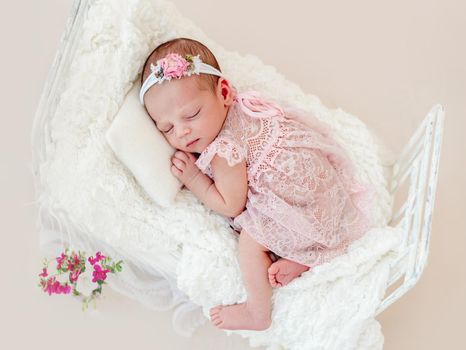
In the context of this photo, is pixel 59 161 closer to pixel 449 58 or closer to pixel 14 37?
pixel 14 37

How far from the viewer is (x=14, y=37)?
6.48 ft

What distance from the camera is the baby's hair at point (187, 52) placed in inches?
59.6

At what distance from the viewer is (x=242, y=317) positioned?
1607 millimetres

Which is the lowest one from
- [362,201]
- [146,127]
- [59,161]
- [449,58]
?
[59,161]

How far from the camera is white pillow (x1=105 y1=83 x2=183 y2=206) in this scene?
154cm

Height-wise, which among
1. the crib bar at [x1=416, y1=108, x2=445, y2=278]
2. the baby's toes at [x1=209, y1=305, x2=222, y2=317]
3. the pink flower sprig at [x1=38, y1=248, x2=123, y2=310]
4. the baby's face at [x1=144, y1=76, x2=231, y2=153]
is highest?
the crib bar at [x1=416, y1=108, x2=445, y2=278]

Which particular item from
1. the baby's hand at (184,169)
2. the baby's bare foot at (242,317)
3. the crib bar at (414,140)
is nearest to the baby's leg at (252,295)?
the baby's bare foot at (242,317)

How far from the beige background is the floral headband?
64cm

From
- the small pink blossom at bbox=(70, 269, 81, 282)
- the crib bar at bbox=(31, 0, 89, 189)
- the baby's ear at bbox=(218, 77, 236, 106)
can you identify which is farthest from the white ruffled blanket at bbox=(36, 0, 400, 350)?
the baby's ear at bbox=(218, 77, 236, 106)

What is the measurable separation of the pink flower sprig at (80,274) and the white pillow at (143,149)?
10.2 inches

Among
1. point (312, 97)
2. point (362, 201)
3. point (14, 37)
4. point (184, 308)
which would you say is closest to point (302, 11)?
point (312, 97)

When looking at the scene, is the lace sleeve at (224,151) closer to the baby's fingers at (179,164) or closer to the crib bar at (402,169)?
the baby's fingers at (179,164)

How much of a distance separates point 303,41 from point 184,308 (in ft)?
3.81

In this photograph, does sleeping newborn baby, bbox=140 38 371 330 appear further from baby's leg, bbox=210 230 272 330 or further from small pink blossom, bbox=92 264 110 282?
small pink blossom, bbox=92 264 110 282
